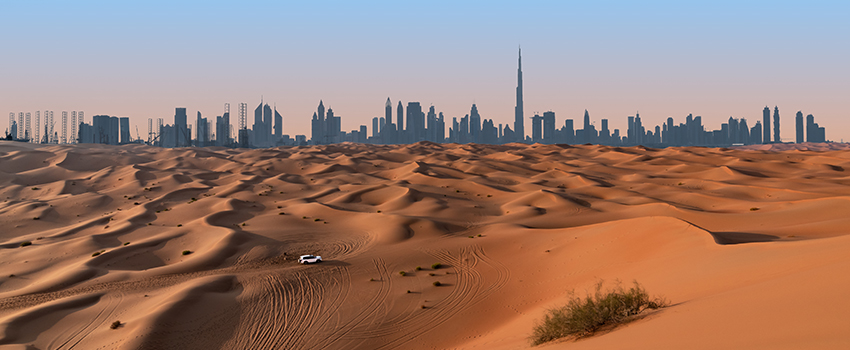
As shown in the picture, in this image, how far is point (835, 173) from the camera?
185ft

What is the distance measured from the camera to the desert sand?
11.0m

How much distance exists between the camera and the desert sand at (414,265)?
433 inches

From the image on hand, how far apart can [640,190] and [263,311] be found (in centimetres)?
3822

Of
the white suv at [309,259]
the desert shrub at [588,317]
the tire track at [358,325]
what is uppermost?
the desert shrub at [588,317]

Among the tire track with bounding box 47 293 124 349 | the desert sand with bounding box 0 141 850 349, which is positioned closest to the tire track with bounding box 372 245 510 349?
the desert sand with bounding box 0 141 850 349

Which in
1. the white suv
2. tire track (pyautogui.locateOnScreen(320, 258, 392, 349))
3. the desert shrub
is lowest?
tire track (pyautogui.locateOnScreen(320, 258, 392, 349))

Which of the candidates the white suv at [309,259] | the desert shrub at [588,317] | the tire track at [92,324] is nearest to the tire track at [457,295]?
the white suv at [309,259]

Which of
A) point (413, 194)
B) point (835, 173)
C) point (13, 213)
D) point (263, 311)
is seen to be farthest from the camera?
point (835, 173)

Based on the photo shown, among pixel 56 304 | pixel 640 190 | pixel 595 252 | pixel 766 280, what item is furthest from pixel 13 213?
pixel 640 190

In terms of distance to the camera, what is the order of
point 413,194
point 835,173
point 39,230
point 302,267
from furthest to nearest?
point 835,173 → point 413,194 → point 39,230 → point 302,267

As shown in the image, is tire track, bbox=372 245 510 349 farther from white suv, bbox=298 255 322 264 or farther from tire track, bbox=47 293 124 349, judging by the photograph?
tire track, bbox=47 293 124 349

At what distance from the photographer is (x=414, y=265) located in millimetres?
24078

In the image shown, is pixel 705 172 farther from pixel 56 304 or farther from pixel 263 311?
pixel 56 304

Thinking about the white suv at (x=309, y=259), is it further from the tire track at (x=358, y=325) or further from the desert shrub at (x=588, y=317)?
the desert shrub at (x=588, y=317)
